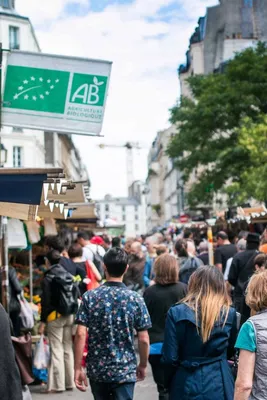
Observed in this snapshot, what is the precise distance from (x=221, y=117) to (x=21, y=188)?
114 ft

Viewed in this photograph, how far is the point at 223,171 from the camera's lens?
3991cm

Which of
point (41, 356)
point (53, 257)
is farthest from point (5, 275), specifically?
point (41, 356)

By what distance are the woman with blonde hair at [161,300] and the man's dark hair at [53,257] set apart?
2832 mm

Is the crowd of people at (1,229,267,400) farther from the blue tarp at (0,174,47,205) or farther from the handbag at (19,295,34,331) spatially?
the handbag at (19,295,34,331)

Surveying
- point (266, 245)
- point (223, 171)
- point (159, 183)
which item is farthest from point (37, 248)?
point (159, 183)

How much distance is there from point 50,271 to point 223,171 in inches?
1207

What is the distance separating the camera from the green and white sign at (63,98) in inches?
356

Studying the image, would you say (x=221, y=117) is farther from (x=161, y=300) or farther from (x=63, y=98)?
(x=161, y=300)

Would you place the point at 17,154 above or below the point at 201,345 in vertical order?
above

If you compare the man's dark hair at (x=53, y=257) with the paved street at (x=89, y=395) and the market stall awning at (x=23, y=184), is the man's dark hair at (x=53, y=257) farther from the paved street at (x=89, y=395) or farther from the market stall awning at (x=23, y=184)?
the market stall awning at (x=23, y=184)

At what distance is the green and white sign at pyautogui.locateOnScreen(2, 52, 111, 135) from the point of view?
905cm

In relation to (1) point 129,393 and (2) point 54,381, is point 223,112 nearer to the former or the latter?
(2) point 54,381

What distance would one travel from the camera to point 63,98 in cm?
922

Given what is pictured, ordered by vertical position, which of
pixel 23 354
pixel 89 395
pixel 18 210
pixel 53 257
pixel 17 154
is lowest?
pixel 89 395
